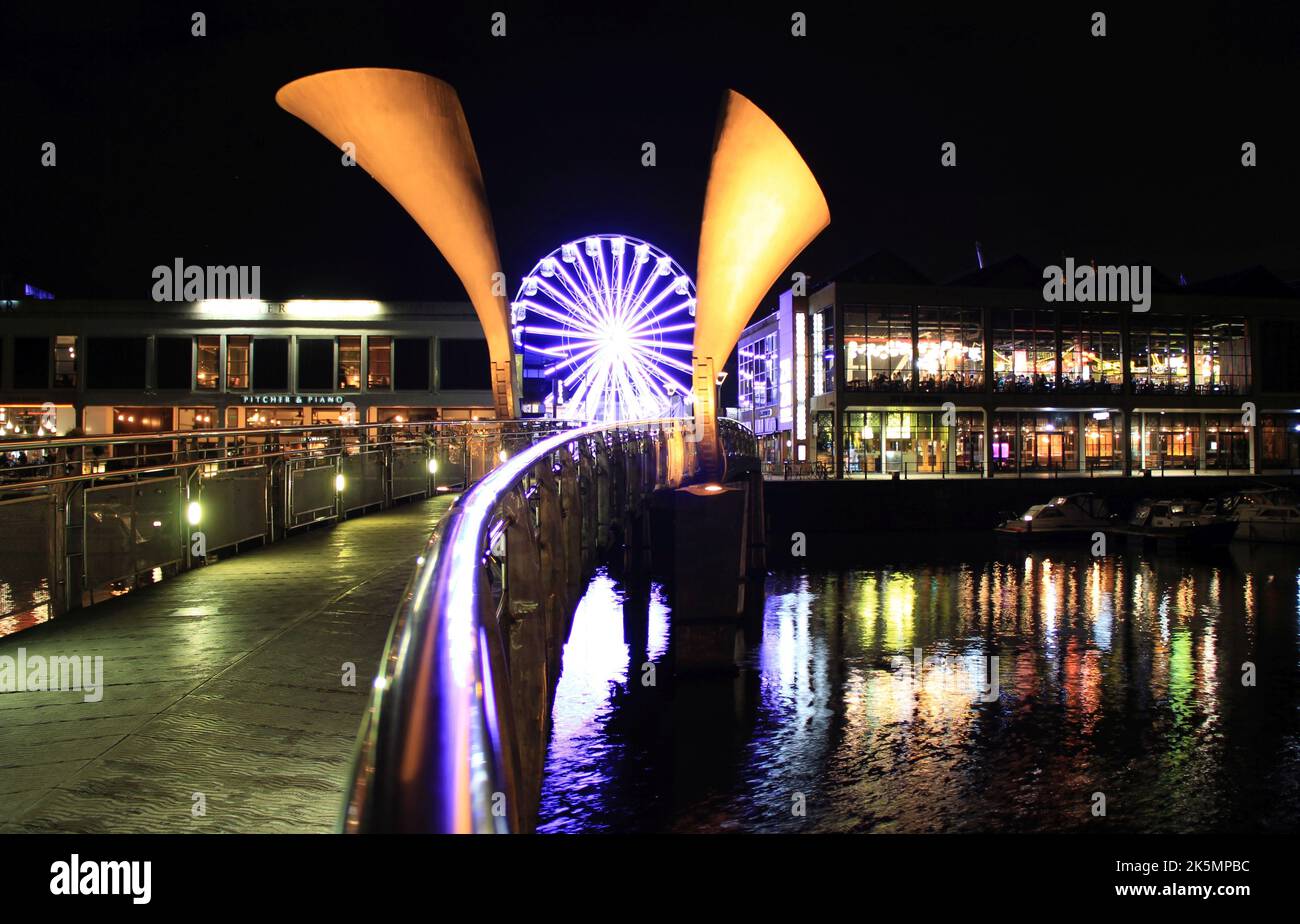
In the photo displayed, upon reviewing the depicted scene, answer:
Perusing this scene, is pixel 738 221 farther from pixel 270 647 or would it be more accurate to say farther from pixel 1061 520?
pixel 1061 520

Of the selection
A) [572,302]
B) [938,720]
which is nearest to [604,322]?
[572,302]

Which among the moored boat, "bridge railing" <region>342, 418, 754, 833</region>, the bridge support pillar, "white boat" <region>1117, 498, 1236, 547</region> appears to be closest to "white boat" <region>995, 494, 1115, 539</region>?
"white boat" <region>1117, 498, 1236, 547</region>

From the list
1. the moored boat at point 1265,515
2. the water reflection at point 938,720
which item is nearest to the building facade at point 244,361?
the water reflection at point 938,720

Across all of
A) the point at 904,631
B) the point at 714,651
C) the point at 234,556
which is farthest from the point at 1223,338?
the point at 234,556

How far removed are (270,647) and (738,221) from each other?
→ 20065mm

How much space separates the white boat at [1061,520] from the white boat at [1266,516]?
518 centimetres

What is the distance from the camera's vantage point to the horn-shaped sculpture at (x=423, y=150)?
75.3 ft

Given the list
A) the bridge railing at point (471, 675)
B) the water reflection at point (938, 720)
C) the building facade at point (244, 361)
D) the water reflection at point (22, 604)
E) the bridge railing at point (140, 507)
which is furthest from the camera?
the building facade at point (244, 361)

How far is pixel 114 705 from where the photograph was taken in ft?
16.6

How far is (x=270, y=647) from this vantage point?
627 cm

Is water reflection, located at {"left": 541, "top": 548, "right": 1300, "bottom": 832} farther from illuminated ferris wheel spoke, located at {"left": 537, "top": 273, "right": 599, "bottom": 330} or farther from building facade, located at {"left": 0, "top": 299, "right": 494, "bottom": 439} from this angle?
building facade, located at {"left": 0, "top": 299, "right": 494, "bottom": 439}

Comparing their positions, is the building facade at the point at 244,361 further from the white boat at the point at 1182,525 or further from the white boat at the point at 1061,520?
the white boat at the point at 1182,525

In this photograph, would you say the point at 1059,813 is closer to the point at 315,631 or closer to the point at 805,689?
the point at 805,689
